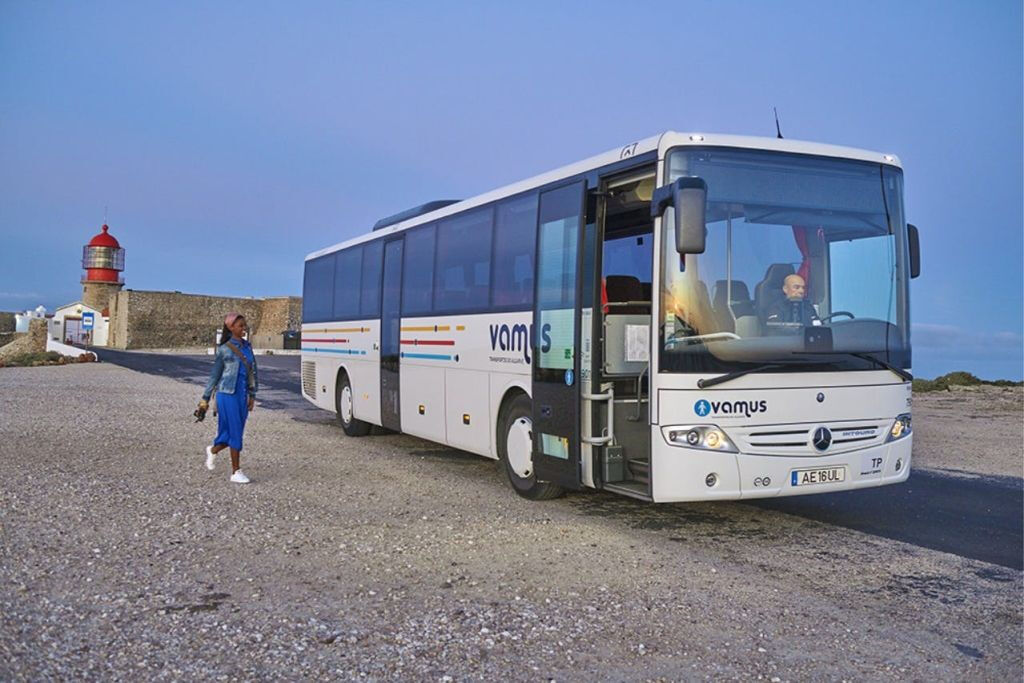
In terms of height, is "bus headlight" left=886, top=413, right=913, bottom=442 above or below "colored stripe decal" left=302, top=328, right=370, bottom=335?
below

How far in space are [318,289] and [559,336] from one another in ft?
29.9

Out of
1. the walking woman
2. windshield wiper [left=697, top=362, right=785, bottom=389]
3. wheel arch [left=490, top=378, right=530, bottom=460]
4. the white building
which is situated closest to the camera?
windshield wiper [left=697, top=362, right=785, bottom=389]

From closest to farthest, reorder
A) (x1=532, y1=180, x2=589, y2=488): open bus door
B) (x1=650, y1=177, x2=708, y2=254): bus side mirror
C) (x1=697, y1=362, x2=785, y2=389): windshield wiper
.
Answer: (x1=650, y1=177, x2=708, y2=254): bus side mirror < (x1=697, y1=362, x2=785, y2=389): windshield wiper < (x1=532, y1=180, x2=589, y2=488): open bus door

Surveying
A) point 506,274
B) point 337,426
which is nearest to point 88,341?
point 337,426

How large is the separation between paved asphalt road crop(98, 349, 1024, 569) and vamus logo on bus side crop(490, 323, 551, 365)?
2.79 m

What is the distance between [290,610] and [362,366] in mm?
8562

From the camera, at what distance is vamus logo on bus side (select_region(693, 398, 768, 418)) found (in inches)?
273

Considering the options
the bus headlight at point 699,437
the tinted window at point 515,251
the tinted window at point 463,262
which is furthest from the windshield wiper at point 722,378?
the tinted window at point 463,262

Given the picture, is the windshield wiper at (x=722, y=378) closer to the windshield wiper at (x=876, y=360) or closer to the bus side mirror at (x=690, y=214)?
the windshield wiper at (x=876, y=360)

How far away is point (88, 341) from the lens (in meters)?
78.4

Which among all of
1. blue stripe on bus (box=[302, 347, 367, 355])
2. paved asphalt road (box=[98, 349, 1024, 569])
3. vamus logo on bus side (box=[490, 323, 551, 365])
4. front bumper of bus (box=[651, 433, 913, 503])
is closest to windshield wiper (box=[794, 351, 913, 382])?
front bumper of bus (box=[651, 433, 913, 503])

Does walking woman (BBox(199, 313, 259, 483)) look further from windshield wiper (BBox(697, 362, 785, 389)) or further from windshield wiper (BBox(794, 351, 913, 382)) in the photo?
windshield wiper (BBox(794, 351, 913, 382))

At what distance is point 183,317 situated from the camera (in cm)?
7256

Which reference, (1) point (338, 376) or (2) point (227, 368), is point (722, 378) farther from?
(1) point (338, 376)
